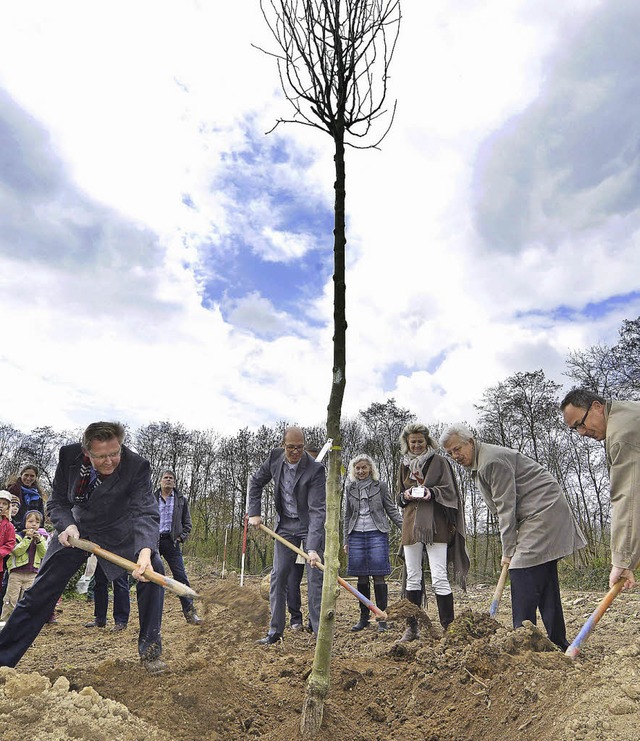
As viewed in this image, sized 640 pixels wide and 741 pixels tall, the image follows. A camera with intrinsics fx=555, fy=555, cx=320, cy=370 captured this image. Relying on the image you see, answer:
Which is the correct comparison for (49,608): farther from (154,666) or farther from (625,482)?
(625,482)

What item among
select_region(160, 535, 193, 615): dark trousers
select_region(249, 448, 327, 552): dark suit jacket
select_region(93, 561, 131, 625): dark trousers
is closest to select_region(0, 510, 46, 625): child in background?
select_region(93, 561, 131, 625): dark trousers

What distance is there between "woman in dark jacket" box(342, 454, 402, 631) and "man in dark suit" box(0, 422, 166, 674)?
9.64 ft

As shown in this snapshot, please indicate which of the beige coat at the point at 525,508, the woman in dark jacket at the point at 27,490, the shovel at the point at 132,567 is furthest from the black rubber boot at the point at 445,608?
the woman in dark jacket at the point at 27,490

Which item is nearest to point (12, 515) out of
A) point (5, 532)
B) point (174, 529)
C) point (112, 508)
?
point (5, 532)

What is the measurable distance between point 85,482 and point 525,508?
10.3 feet

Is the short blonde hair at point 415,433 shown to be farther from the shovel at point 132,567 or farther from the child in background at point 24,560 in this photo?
the child in background at point 24,560

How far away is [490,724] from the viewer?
285 cm

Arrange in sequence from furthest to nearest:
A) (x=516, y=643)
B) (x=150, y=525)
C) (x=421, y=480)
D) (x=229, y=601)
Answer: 1. (x=229, y=601)
2. (x=421, y=480)
3. (x=150, y=525)
4. (x=516, y=643)

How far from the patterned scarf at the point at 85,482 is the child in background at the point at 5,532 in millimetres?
2705

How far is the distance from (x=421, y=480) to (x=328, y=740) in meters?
2.72

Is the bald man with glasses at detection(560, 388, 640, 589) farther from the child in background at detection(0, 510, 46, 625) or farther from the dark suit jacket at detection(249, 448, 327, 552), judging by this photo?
the child in background at detection(0, 510, 46, 625)

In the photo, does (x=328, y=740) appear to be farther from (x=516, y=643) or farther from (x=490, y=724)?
(x=516, y=643)

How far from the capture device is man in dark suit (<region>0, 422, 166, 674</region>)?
3.48m

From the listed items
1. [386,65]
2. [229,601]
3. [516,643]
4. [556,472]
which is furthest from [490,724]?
[556,472]
